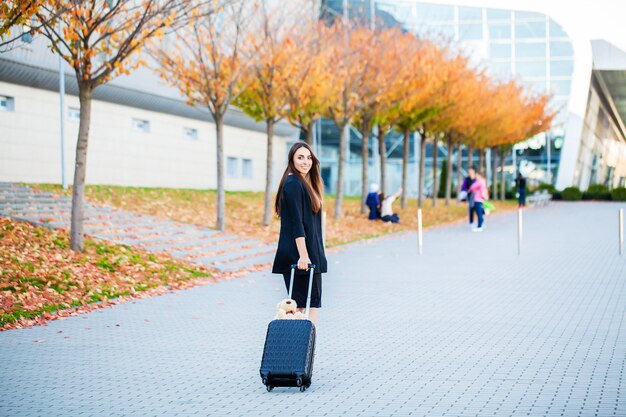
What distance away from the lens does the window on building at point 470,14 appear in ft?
194

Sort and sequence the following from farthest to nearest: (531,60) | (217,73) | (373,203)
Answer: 1. (531,60)
2. (373,203)
3. (217,73)

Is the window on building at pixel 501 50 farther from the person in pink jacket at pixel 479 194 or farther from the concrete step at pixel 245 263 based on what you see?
the concrete step at pixel 245 263

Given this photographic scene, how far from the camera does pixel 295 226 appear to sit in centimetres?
710

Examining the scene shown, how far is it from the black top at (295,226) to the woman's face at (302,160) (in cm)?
10

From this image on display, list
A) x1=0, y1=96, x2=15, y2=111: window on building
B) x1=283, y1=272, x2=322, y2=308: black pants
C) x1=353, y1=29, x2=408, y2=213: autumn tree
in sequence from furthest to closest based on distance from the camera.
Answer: x1=353, y1=29, x2=408, y2=213: autumn tree
x1=0, y1=96, x2=15, y2=111: window on building
x1=283, y1=272, x2=322, y2=308: black pants

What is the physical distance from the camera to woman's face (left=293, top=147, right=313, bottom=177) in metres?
7.14

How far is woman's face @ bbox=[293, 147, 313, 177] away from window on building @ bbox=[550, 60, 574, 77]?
55.0 meters

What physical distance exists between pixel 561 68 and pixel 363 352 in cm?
5445

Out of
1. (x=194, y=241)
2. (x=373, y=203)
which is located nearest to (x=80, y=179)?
(x=194, y=241)

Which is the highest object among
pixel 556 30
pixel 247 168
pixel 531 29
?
pixel 531 29

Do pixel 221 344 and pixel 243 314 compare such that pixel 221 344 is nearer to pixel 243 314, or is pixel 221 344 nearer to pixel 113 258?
pixel 243 314

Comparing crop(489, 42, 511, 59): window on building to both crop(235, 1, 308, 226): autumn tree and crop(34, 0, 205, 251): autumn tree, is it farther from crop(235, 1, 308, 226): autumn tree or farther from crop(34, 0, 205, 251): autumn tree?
crop(34, 0, 205, 251): autumn tree

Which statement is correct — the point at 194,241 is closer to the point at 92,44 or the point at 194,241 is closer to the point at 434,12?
the point at 92,44

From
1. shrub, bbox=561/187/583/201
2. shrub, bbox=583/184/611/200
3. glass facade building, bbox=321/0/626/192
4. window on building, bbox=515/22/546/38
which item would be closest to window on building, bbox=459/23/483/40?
glass facade building, bbox=321/0/626/192
